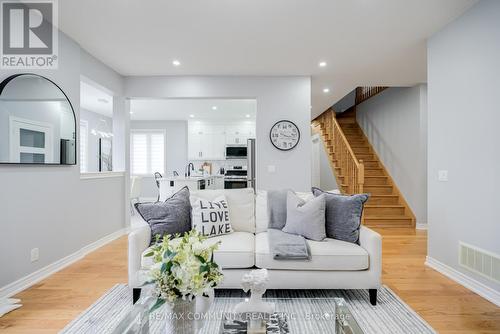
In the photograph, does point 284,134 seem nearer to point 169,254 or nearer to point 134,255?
point 134,255

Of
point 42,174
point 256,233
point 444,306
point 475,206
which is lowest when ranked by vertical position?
point 444,306

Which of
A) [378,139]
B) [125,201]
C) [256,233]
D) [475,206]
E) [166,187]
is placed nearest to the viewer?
[475,206]

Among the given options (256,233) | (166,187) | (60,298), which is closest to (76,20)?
(60,298)

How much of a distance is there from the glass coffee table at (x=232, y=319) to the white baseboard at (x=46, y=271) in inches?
72.2

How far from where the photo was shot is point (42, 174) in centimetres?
290

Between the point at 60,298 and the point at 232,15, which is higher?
the point at 232,15

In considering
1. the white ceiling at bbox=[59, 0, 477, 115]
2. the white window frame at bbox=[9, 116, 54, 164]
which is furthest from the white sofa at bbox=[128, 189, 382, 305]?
the white ceiling at bbox=[59, 0, 477, 115]

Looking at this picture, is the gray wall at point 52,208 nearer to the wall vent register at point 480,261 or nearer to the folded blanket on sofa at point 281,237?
the folded blanket on sofa at point 281,237

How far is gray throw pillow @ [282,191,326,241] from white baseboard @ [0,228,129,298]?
253 centimetres

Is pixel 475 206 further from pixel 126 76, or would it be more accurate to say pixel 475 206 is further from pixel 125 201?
pixel 126 76

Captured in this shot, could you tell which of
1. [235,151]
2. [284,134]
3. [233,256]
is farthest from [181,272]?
[235,151]

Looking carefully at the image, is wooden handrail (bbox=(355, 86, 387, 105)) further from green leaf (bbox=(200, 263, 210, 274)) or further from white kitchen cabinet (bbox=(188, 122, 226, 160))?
green leaf (bbox=(200, 263, 210, 274))

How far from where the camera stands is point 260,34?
3.27 metres

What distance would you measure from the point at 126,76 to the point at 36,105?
2.21 metres
